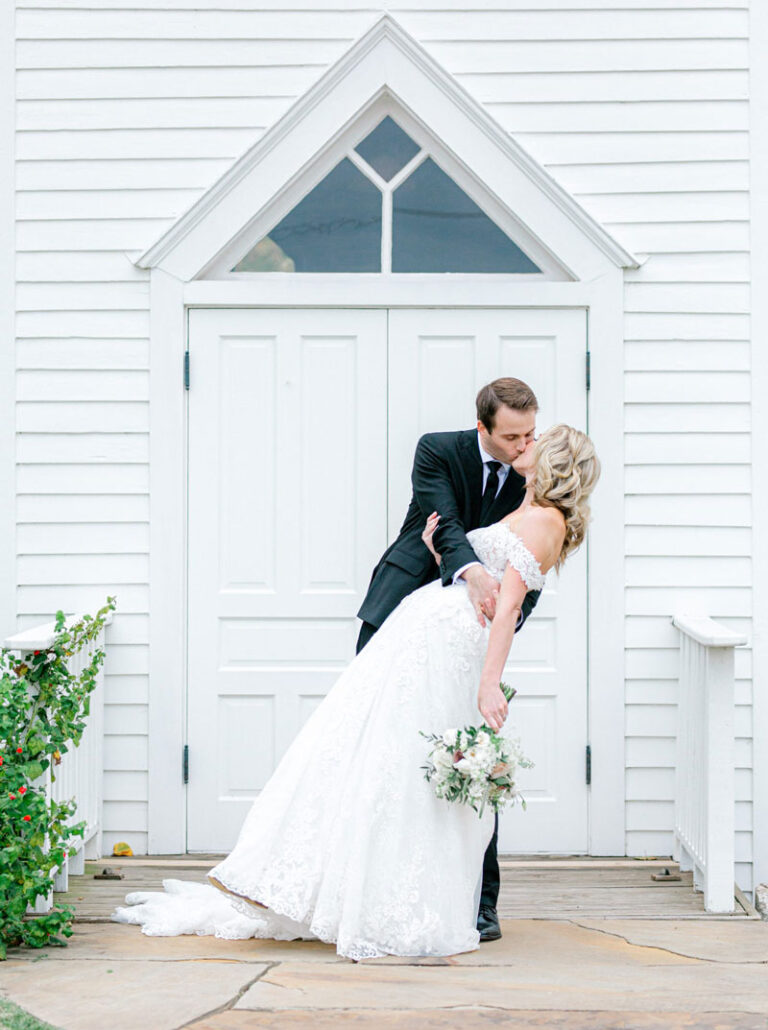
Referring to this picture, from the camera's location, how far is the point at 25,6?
506 centimetres

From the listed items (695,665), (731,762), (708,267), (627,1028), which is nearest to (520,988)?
(627,1028)

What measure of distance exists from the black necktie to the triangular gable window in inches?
53.1

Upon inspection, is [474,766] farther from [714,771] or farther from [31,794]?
[31,794]

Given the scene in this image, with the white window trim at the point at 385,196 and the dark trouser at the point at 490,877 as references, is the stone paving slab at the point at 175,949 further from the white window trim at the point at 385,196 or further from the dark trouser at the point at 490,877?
the white window trim at the point at 385,196

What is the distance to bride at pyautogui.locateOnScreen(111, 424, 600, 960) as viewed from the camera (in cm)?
351

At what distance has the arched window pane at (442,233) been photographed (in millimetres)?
5098

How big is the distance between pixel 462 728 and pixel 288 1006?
1007 millimetres

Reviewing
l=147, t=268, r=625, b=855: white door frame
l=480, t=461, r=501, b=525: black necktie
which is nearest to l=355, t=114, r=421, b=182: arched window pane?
l=147, t=268, r=625, b=855: white door frame

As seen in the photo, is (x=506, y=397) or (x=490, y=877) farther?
(x=490, y=877)

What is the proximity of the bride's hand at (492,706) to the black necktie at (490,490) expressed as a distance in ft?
2.58

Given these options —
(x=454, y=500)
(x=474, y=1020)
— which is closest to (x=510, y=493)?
(x=454, y=500)

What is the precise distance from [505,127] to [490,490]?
1.81 m

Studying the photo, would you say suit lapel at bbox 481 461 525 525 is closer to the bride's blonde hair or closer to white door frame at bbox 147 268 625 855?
the bride's blonde hair

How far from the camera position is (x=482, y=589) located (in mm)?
3648
